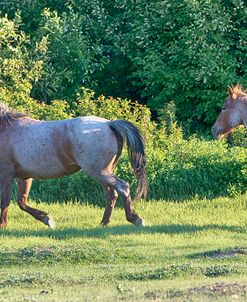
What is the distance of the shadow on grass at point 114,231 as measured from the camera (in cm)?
1508

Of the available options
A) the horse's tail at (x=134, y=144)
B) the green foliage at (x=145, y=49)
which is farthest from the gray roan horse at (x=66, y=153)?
the green foliage at (x=145, y=49)

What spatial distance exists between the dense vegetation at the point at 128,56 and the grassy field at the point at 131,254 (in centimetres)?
536

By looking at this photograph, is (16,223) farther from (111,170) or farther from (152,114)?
(152,114)

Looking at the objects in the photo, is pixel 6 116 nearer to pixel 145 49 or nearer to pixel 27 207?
pixel 27 207

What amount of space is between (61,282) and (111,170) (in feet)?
15.5

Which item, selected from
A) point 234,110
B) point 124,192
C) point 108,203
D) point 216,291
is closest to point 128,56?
point 234,110

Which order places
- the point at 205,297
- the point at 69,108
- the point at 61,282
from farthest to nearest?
the point at 69,108
the point at 61,282
the point at 205,297

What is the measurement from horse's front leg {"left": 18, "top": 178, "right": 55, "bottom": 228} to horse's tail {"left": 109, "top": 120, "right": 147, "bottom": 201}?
1.31m

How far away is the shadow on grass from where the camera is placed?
15.1m

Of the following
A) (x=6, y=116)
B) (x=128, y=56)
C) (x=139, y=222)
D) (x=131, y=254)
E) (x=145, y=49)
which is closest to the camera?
(x=131, y=254)

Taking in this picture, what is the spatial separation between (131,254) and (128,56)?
1321 cm

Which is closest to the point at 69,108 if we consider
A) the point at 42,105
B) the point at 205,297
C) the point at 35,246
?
the point at 42,105

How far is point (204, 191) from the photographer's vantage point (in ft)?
62.8

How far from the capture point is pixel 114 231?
15.2 meters
